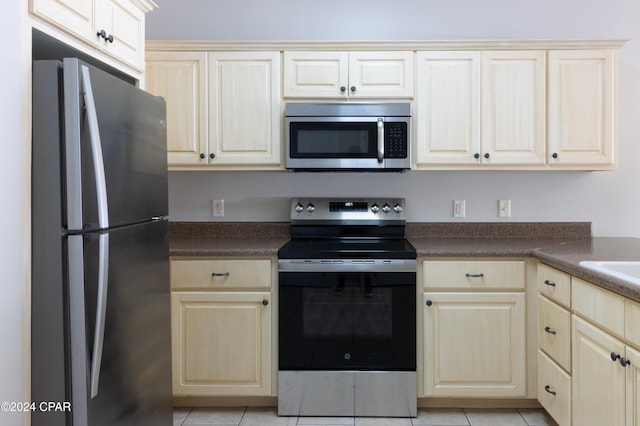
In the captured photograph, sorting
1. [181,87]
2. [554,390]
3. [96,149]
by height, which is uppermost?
[181,87]

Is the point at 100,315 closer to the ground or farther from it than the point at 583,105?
closer to the ground

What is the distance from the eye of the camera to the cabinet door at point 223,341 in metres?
2.39

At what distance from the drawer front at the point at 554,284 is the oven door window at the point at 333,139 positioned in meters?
1.06

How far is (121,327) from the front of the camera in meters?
1.54

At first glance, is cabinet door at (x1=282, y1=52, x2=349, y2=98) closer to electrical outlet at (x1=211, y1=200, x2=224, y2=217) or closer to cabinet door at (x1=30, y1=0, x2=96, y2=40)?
electrical outlet at (x1=211, y1=200, x2=224, y2=217)

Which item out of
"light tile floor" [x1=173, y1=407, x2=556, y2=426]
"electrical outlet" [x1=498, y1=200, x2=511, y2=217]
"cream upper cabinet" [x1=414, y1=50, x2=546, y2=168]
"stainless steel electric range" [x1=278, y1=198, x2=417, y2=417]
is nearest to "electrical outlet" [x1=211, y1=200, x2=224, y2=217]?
"stainless steel electric range" [x1=278, y1=198, x2=417, y2=417]

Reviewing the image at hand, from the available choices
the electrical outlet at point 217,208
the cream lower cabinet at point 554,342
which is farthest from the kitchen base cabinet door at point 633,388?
the electrical outlet at point 217,208

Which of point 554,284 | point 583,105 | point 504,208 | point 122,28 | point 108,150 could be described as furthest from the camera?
point 504,208

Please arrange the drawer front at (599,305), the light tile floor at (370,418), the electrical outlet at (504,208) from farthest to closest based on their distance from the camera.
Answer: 1. the electrical outlet at (504,208)
2. the light tile floor at (370,418)
3. the drawer front at (599,305)

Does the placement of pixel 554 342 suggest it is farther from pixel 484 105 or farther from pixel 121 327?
pixel 121 327

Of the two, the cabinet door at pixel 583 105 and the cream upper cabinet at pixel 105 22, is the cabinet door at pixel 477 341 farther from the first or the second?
the cream upper cabinet at pixel 105 22

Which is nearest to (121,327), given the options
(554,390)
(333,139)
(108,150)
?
(108,150)

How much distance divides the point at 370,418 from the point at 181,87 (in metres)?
2.10

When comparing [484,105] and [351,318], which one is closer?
[351,318]
